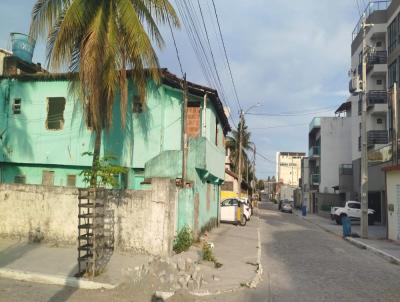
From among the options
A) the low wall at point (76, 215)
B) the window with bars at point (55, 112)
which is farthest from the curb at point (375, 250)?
the window with bars at point (55, 112)

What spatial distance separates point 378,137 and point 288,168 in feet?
361

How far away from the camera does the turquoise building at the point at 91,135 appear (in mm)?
18109

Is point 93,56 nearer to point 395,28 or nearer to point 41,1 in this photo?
point 41,1

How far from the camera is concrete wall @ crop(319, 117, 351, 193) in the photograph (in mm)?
61156

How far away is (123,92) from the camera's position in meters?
15.2

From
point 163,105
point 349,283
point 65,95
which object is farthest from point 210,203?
point 349,283

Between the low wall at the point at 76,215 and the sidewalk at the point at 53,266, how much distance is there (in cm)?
39

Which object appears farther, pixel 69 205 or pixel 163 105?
pixel 163 105

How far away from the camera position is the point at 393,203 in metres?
22.0

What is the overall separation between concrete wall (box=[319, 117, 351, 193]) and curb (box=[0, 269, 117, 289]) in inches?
2168

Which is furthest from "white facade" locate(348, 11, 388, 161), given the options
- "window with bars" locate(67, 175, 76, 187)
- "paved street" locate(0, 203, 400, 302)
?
"window with bars" locate(67, 175, 76, 187)

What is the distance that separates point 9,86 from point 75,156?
470cm

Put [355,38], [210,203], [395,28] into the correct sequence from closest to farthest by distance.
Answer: [210,203]
[395,28]
[355,38]

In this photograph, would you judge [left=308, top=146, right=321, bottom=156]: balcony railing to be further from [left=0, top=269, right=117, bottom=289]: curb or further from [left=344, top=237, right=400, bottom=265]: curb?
[left=0, top=269, right=117, bottom=289]: curb
